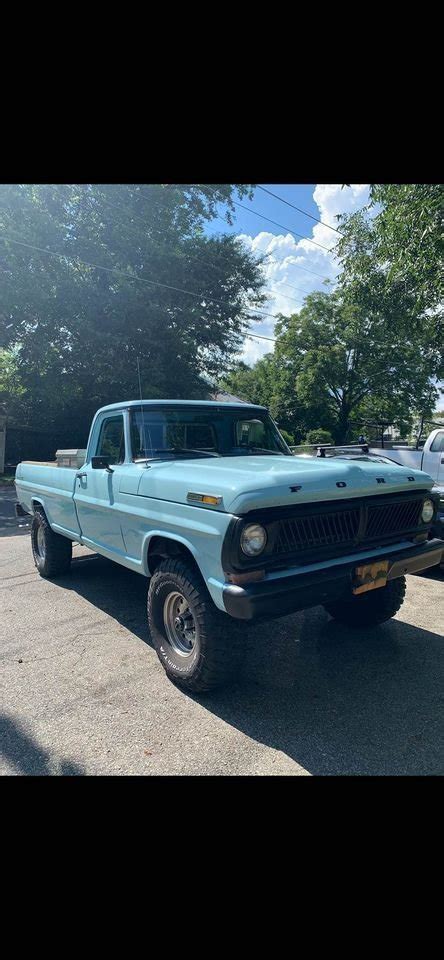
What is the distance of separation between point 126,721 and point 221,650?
722 millimetres

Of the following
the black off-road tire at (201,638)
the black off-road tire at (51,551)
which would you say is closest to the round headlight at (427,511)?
the black off-road tire at (201,638)

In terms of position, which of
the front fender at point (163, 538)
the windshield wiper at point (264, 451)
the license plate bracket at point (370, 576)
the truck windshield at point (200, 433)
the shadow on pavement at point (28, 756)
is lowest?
the shadow on pavement at point (28, 756)

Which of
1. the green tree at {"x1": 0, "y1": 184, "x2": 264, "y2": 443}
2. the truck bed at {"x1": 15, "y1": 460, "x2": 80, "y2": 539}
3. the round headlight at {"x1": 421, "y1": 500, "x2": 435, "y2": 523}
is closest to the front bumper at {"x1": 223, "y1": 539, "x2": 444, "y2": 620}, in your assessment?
the round headlight at {"x1": 421, "y1": 500, "x2": 435, "y2": 523}

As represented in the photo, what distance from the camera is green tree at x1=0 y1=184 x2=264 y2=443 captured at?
17.2 meters

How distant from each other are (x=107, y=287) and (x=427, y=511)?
16.9 meters

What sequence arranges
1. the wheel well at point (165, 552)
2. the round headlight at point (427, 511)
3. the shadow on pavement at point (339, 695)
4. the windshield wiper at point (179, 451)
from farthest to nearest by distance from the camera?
the windshield wiper at point (179, 451) → the round headlight at point (427, 511) → the wheel well at point (165, 552) → the shadow on pavement at point (339, 695)

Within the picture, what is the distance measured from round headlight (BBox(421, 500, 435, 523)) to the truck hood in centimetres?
13

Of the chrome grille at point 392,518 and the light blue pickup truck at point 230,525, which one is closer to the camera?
the light blue pickup truck at point 230,525

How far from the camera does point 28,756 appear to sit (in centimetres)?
274

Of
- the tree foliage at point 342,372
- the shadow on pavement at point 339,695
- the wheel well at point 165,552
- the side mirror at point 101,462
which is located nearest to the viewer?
the shadow on pavement at point 339,695

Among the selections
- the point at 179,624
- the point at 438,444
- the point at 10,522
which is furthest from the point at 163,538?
the point at 10,522

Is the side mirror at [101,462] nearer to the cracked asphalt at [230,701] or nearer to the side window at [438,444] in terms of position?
the cracked asphalt at [230,701]

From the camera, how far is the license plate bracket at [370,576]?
3.13 metres
